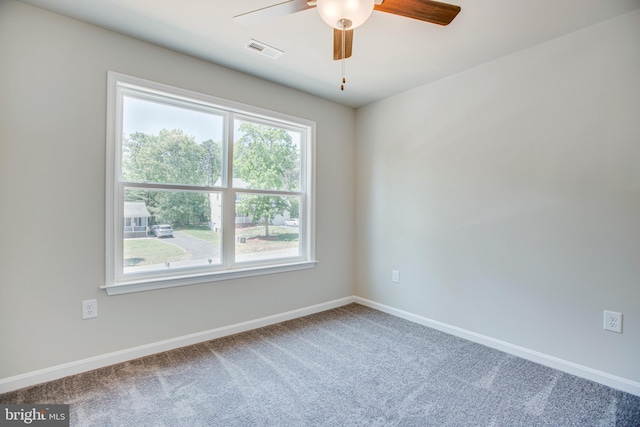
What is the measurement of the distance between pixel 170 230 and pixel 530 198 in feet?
9.81

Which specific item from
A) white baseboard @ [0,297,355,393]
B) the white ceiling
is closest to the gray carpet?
white baseboard @ [0,297,355,393]

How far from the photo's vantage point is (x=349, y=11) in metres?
1.32

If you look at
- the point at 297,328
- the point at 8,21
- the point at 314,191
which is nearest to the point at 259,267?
the point at 297,328

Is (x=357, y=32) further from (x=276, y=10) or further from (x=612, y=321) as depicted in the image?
(x=612, y=321)

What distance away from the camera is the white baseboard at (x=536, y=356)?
2033 mm

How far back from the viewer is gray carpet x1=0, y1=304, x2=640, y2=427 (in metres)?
1.74

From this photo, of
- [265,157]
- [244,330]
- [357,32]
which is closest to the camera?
[357,32]

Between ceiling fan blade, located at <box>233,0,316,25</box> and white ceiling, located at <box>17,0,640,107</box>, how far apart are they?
43cm

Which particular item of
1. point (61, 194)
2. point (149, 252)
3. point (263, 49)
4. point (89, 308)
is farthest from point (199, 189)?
point (263, 49)

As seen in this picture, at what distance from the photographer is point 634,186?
2.00 m

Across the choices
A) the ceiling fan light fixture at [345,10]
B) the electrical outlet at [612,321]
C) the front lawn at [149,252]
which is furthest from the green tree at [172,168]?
the electrical outlet at [612,321]

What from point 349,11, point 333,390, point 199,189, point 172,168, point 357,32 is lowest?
point 333,390

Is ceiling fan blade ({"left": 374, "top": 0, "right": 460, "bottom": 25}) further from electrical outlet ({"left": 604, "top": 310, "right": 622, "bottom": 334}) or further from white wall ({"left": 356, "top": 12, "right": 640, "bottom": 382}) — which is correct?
electrical outlet ({"left": 604, "top": 310, "right": 622, "bottom": 334})

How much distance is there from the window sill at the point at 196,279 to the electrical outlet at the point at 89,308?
111 mm
